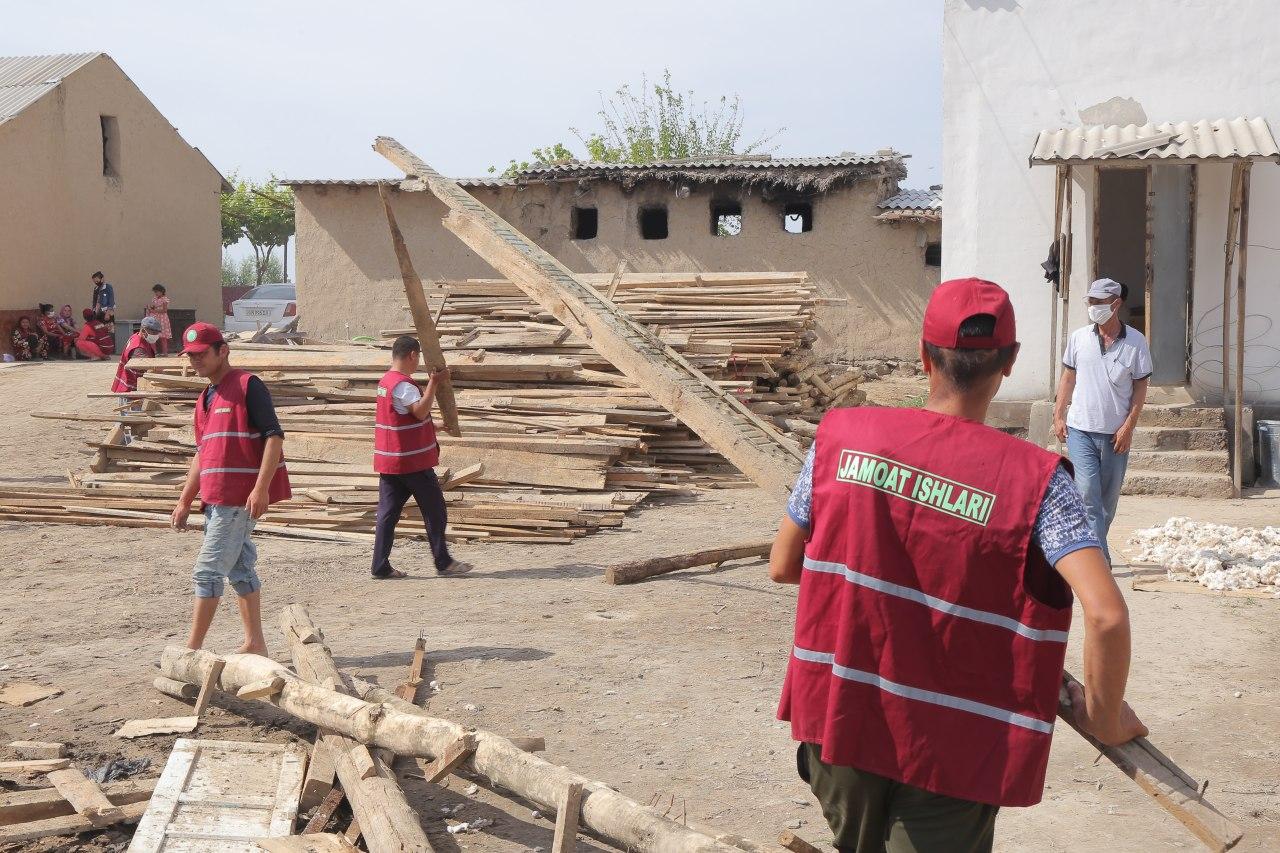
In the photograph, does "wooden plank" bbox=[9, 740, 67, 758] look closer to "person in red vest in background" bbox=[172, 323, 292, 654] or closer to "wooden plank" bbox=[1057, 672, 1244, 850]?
"person in red vest in background" bbox=[172, 323, 292, 654]

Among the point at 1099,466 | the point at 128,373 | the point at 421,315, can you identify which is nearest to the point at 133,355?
the point at 128,373

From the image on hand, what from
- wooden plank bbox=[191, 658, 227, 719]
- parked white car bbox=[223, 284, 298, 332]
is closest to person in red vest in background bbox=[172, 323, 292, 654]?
wooden plank bbox=[191, 658, 227, 719]

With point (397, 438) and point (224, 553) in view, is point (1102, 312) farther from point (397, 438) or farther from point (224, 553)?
point (224, 553)

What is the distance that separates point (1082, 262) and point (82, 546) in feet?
33.3

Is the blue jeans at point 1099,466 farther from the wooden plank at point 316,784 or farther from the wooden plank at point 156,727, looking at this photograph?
the wooden plank at point 156,727

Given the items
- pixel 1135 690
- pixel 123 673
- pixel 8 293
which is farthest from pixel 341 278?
pixel 1135 690

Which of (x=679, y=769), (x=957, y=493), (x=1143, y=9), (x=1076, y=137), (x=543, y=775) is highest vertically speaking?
(x=1143, y=9)

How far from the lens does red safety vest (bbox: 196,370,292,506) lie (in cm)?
602

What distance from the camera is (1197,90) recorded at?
486 inches

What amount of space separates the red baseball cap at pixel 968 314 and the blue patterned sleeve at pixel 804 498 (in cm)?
36

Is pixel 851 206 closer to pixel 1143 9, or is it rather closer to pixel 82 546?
pixel 1143 9

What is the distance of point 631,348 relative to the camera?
18.5ft

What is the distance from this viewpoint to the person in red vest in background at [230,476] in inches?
235

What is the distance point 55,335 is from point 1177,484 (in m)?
21.3
